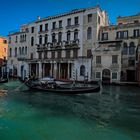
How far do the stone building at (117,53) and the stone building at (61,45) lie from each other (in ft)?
5.09

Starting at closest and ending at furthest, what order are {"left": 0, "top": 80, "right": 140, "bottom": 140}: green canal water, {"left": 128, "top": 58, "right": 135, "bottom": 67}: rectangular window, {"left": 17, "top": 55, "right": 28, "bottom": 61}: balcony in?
{"left": 0, "top": 80, "right": 140, "bottom": 140}: green canal water, {"left": 128, "top": 58, "right": 135, "bottom": 67}: rectangular window, {"left": 17, "top": 55, "right": 28, "bottom": 61}: balcony

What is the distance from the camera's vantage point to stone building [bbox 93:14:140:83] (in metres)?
26.2

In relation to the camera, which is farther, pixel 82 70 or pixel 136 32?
pixel 82 70

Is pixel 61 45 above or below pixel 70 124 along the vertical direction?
above

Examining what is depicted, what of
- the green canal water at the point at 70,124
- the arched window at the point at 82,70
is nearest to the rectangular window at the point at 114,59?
the arched window at the point at 82,70

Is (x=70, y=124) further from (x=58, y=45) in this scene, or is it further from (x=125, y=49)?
(x=58, y=45)

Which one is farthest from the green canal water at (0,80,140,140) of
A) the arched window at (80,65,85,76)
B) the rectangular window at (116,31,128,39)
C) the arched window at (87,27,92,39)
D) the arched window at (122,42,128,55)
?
the arched window at (87,27,92,39)

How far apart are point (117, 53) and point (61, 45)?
10828 mm

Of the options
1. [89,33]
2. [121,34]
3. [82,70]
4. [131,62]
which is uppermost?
[89,33]

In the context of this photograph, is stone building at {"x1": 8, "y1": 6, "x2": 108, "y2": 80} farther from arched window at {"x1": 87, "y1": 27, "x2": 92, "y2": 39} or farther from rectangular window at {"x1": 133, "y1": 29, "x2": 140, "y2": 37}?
rectangular window at {"x1": 133, "y1": 29, "x2": 140, "y2": 37}

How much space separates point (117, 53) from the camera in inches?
1026

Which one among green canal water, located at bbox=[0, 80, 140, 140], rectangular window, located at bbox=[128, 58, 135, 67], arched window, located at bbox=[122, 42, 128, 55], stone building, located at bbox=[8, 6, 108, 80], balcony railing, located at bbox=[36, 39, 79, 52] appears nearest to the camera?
green canal water, located at bbox=[0, 80, 140, 140]

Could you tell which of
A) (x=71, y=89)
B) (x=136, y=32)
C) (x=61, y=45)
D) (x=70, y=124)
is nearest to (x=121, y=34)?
(x=136, y=32)

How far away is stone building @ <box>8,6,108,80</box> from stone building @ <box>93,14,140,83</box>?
1.55 meters
